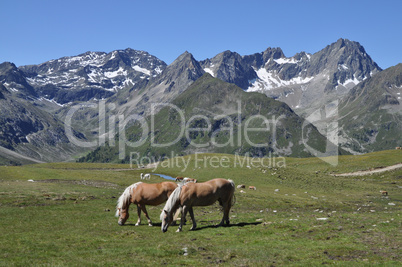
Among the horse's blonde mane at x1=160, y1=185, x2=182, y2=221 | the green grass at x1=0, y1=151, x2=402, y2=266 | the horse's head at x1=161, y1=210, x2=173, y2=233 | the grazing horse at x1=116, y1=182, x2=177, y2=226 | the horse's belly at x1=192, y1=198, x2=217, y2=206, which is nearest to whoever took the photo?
the green grass at x1=0, y1=151, x2=402, y2=266

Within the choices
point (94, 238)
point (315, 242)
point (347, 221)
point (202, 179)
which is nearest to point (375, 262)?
point (315, 242)

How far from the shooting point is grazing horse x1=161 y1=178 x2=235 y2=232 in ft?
79.3

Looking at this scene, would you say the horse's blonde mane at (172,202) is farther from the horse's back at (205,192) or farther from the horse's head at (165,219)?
the horse's back at (205,192)

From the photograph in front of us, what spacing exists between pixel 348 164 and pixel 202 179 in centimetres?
6792

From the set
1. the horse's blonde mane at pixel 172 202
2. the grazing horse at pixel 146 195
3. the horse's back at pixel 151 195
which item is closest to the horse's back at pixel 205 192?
the horse's blonde mane at pixel 172 202

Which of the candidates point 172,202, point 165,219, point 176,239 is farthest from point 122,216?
point 176,239

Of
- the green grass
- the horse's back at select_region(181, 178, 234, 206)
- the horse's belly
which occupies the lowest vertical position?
the green grass

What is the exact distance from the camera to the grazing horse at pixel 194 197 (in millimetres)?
24158

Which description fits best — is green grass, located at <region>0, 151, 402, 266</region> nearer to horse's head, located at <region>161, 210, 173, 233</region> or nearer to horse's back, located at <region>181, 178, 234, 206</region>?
horse's head, located at <region>161, 210, 173, 233</region>

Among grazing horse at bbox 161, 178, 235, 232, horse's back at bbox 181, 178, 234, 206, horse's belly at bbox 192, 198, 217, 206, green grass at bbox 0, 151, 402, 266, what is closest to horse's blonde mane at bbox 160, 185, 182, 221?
grazing horse at bbox 161, 178, 235, 232

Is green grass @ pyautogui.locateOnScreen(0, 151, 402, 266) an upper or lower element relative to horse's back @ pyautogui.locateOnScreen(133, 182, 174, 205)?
lower

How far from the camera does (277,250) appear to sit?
1770cm

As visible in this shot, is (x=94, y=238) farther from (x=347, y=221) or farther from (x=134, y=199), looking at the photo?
(x=347, y=221)

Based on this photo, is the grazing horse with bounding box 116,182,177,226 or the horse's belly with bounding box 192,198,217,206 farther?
the grazing horse with bounding box 116,182,177,226
